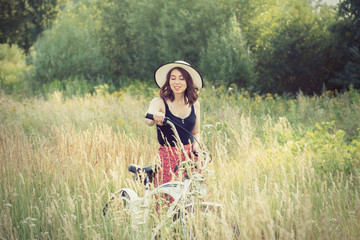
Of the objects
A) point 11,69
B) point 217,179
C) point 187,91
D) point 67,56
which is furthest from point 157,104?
point 11,69

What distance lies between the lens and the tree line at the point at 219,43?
11000 mm

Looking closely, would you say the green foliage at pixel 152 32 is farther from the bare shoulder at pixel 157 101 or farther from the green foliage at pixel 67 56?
the bare shoulder at pixel 157 101

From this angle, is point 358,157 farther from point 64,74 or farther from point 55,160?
point 64,74

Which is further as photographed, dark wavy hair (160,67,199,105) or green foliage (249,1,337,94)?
green foliage (249,1,337,94)

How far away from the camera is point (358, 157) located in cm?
377

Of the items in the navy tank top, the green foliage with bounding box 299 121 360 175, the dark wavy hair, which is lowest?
the green foliage with bounding box 299 121 360 175

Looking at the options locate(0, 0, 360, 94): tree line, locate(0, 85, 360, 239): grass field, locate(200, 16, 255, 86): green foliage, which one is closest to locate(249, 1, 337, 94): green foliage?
locate(0, 0, 360, 94): tree line

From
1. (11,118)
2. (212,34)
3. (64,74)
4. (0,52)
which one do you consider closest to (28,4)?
(0,52)

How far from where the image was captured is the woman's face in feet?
10.5

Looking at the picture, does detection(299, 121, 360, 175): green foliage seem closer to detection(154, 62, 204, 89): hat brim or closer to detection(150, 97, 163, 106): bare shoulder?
detection(154, 62, 204, 89): hat brim

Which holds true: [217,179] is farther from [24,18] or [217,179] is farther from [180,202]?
[24,18]

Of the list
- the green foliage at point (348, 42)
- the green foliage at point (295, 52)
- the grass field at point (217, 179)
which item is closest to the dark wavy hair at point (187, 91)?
the grass field at point (217, 179)

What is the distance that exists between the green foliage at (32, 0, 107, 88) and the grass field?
7012 millimetres

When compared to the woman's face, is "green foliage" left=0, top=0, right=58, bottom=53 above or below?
→ above
